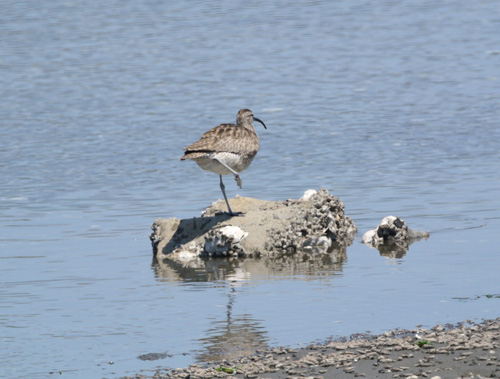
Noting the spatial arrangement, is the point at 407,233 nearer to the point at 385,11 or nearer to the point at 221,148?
the point at 221,148

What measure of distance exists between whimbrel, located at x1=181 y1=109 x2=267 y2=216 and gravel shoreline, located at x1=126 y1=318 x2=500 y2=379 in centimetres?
537

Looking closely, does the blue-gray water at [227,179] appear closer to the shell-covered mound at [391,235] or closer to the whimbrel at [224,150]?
the shell-covered mound at [391,235]

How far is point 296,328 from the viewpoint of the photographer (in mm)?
11172

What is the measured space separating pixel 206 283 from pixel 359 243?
2762 mm

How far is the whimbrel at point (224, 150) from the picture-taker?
15.4 metres

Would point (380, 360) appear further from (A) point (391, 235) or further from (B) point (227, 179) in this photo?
(B) point (227, 179)

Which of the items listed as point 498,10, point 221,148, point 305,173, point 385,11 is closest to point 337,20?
point 385,11

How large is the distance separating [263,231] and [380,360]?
18.2 feet

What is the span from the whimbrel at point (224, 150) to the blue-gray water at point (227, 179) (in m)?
1.39

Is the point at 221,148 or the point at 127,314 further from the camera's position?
the point at 221,148

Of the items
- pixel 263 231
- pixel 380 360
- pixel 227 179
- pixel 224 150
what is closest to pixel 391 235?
pixel 263 231

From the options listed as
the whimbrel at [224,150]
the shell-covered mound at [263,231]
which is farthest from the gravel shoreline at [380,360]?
the whimbrel at [224,150]

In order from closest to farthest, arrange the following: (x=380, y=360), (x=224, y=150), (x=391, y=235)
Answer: (x=380, y=360) < (x=391, y=235) < (x=224, y=150)

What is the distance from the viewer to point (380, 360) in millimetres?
9695
